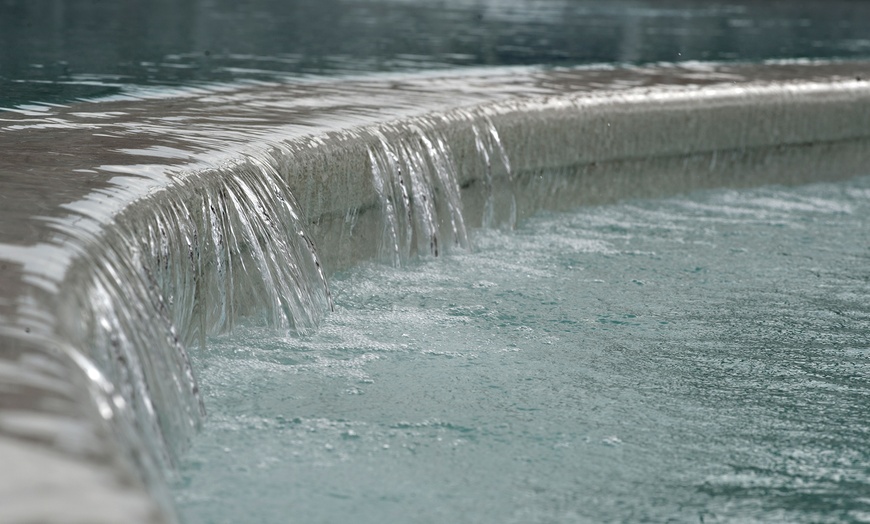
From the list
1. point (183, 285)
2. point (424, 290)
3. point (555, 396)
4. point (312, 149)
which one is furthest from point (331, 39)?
point (555, 396)

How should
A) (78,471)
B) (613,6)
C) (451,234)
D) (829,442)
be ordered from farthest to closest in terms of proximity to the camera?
(613,6) → (451,234) → (829,442) → (78,471)

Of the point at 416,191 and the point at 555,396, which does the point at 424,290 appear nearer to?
A: the point at 416,191

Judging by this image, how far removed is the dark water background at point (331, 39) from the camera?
5.51 m

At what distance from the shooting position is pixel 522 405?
2.57m

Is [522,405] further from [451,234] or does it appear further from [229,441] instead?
[451,234]

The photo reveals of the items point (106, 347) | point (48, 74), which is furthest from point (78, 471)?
point (48, 74)

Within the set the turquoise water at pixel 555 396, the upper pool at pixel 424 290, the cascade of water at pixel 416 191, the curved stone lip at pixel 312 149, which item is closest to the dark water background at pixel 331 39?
the upper pool at pixel 424 290

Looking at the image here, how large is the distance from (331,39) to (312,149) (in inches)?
181

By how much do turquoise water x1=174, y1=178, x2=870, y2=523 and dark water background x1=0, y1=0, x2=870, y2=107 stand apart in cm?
190

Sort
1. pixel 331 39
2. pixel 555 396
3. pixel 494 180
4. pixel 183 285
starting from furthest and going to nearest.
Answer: pixel 331 39, pixel 494 180, pixel 183 285, pixel 555 396

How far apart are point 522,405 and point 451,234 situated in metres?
1.66

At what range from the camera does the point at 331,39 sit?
7.98 metres

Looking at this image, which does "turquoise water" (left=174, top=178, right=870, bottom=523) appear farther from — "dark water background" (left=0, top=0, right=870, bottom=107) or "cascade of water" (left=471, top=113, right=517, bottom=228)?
"dark water background" (left=0, top=0, right=870, bottom=107)

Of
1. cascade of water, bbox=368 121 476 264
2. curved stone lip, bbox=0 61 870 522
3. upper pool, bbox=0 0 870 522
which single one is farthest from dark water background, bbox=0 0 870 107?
cascade of water, bbox=368 121 476 264
